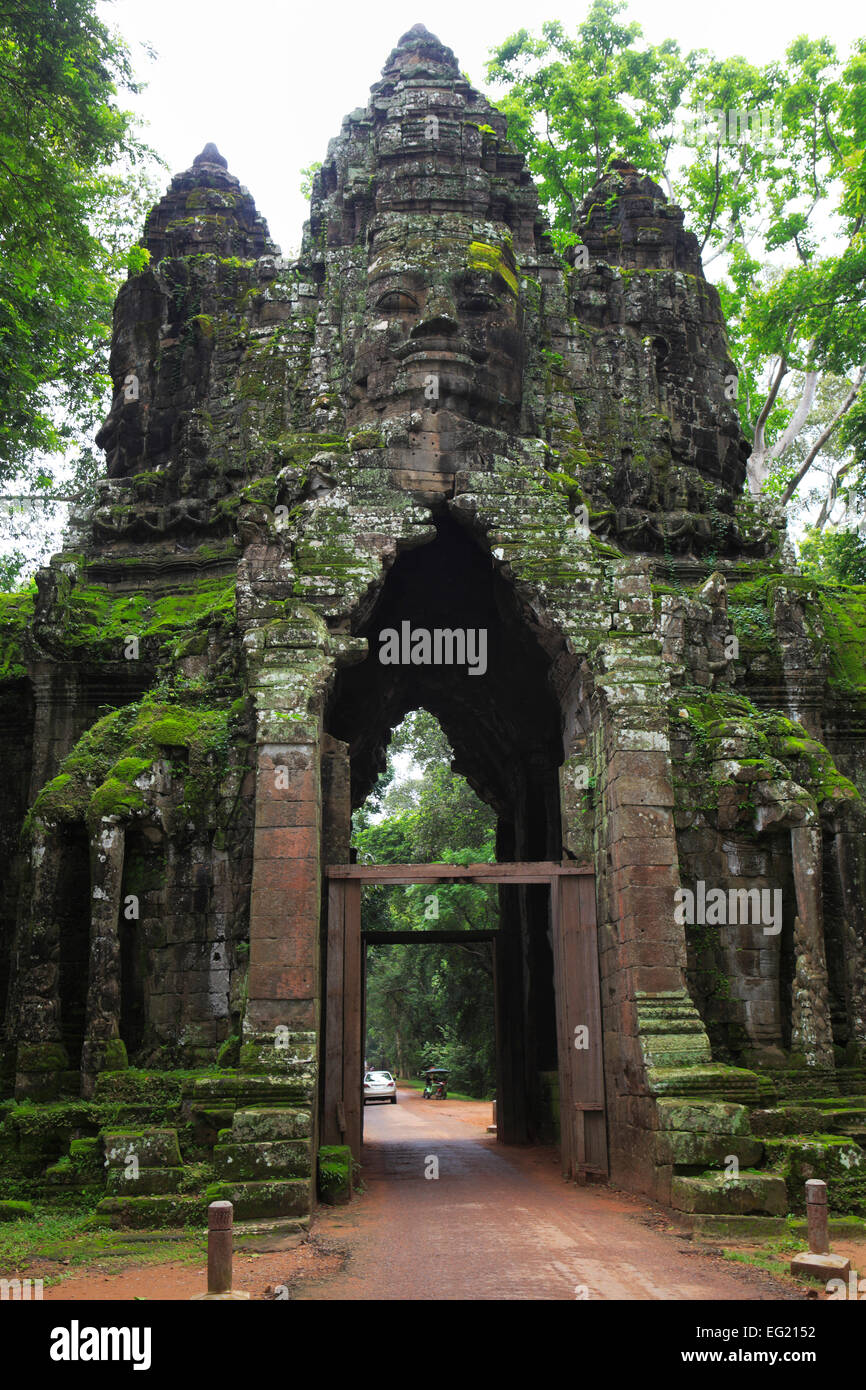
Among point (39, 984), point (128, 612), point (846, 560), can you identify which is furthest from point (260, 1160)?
point (846, 560)

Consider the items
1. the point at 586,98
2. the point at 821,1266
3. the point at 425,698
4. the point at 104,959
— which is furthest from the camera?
the point at 586,98

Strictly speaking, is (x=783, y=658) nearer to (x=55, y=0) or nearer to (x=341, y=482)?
(x=341, y=482)

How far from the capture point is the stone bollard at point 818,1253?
7293 mm

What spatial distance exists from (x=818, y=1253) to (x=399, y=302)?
464 inches

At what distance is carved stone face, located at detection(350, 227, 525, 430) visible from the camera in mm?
14578

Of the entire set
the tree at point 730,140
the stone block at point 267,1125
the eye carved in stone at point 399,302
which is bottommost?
the stone block at point 267,1125

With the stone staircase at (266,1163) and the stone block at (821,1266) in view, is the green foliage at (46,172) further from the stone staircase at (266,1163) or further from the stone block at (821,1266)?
the stone block at (821,1266)

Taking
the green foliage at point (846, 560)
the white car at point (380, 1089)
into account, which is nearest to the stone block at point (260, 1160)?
the green foliage at point (846, 560)

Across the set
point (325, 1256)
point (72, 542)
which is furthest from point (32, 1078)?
point (72, 542)

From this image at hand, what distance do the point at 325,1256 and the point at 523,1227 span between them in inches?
78.8

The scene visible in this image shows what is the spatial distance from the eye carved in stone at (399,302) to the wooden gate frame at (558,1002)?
7201mm

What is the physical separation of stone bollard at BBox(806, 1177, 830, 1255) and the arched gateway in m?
1.48

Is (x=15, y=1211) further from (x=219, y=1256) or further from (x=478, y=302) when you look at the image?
(x=478, y=302)

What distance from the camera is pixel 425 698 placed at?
18594mm
